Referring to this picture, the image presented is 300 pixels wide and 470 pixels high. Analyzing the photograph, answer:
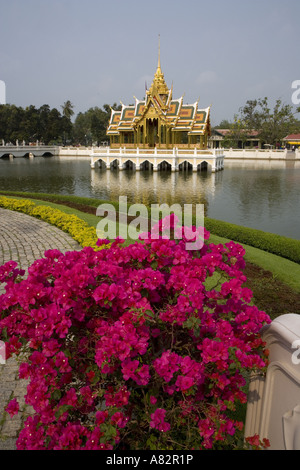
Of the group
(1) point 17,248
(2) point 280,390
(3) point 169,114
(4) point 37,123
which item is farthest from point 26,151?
(2) point 280,390

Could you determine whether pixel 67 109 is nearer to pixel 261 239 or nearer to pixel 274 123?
pixel 274 123

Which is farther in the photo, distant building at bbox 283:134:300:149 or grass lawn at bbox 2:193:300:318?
distant building at bbox 283:134:300:149

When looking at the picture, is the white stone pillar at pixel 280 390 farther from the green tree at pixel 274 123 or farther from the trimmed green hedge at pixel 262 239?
the green tree at pixel 274 123

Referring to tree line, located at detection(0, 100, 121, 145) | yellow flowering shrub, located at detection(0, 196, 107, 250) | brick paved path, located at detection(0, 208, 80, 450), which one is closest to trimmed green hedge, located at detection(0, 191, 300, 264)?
yellow flowering shrub, located at detection(0, 196, 107, 250)

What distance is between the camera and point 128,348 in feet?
7.10

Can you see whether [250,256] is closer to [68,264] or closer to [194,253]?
[194,253]

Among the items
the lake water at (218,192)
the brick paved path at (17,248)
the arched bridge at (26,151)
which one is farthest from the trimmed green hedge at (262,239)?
the arched bridge at (26,151)

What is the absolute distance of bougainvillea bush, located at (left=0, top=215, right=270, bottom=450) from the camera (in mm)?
2221

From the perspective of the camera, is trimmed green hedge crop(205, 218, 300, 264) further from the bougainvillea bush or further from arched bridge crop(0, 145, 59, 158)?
arched bridge crop(0, 145, 59, 158)

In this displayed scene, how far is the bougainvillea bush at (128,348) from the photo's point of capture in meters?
2.22

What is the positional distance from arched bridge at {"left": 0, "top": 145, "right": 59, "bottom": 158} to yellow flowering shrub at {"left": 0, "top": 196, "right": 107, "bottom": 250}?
46497 mm

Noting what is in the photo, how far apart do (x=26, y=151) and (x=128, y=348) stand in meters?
62.6

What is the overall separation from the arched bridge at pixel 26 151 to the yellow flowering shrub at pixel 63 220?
153ft

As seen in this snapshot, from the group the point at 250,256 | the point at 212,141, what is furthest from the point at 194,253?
the point at 212,141
